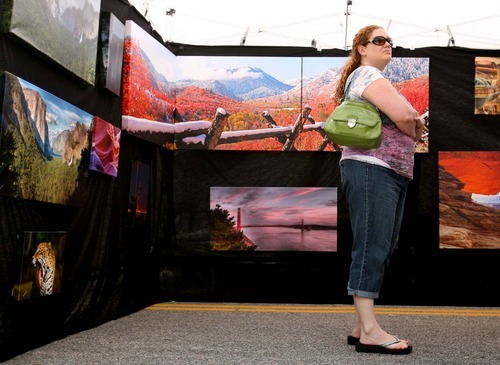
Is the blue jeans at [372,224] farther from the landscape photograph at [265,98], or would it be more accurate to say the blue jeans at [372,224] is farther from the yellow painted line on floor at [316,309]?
the landscape photograph at [265,98]

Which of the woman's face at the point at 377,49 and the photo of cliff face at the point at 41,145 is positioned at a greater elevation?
the woman's face at the point at 377,49

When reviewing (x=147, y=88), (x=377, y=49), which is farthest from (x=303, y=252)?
(x=377, y=49)

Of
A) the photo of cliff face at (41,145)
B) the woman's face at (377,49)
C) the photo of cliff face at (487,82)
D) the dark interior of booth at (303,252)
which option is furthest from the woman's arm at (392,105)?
the photo of cliff face at (487,82)

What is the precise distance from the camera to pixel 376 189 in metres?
2.41

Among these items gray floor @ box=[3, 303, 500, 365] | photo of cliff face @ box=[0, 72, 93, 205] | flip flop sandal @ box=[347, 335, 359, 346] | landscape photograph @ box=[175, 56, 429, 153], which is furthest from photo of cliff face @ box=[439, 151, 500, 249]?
photo of cliff face @ box=[0, 72, 93, 205]

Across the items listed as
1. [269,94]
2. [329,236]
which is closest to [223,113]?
[269,94]

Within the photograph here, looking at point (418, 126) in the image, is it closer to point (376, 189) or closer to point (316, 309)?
point (376, 189)

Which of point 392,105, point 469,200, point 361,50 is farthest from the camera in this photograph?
point 469,200

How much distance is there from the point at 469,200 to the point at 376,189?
103 inches

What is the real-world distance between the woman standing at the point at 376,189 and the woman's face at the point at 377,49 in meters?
0.08

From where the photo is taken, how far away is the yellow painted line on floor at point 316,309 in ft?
13.6

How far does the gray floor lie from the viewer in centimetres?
229

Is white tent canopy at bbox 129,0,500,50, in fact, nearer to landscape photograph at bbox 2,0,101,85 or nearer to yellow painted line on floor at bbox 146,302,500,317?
landscape photograph at bbox 2,0,101,85

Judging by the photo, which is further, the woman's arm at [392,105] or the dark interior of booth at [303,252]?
the dark interior of booth at [303,252]
